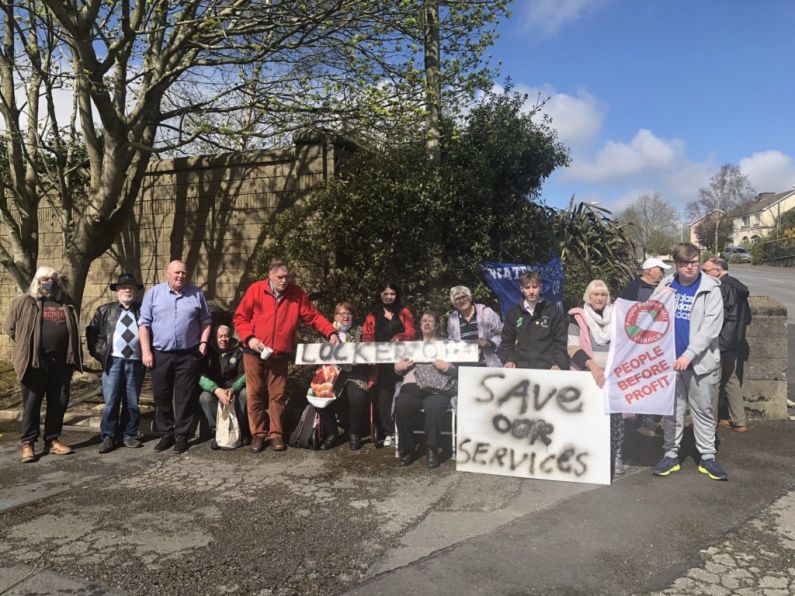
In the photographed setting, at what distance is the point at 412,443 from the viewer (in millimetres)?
5621

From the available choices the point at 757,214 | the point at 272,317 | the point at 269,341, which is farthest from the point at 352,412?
the point at 757,214

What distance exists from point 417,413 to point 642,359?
2.07 m

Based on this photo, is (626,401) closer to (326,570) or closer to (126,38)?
(326,570)

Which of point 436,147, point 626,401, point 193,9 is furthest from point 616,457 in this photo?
point 193,9

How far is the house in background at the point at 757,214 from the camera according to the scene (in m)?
77.2

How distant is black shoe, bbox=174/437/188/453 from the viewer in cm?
605

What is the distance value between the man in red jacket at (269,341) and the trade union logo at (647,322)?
2810 mm

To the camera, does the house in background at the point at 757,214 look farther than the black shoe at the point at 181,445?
Yes

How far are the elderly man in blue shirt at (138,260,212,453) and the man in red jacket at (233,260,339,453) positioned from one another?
0.50 meters

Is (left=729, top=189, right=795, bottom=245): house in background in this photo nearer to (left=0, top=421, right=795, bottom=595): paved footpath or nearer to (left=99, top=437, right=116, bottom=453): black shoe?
(left=0, top=421, right=795, bottom=595): paved footpath

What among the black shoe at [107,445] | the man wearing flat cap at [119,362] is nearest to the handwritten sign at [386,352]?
the man wearing flat cap at [119,362]

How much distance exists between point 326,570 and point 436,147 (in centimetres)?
572

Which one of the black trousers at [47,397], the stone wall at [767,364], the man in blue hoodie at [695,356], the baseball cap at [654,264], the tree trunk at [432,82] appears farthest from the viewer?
the tree trunk at [432,82]

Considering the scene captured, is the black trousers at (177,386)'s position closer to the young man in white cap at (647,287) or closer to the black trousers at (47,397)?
the black trousers at (47,397)
